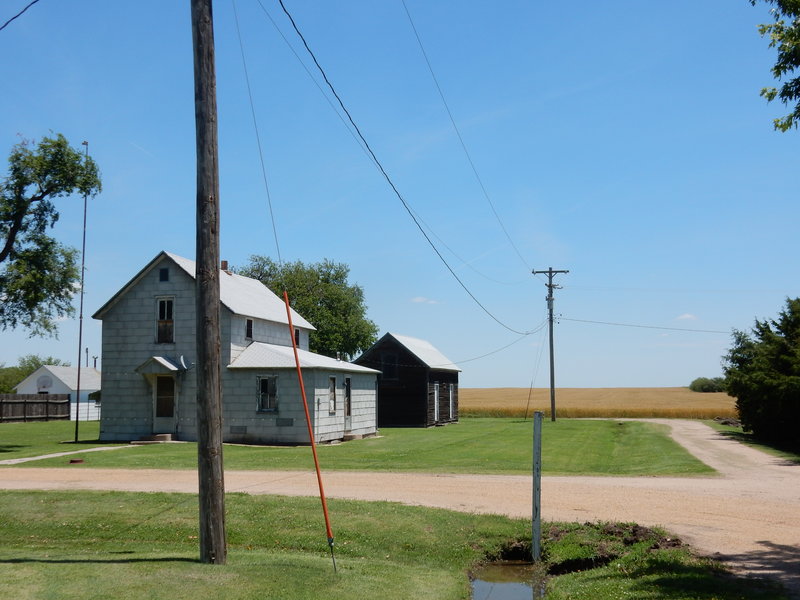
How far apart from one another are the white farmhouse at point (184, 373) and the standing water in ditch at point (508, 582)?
64.6 ft

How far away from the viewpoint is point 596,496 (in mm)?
16219

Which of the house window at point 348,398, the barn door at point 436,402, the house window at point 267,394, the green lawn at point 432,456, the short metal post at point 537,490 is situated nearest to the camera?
the short metal post at point 537,490

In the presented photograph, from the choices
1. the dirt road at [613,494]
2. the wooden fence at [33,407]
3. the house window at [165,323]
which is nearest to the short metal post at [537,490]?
the dirt road at [613,494]

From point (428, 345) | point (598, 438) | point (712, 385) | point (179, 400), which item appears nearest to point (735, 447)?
point (598, 438)

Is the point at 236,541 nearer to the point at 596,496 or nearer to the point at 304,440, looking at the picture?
the point at 596,496

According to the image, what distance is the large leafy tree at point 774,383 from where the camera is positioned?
1132 inches

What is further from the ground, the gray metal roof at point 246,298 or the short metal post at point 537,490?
the gray metal roof at point 246,298

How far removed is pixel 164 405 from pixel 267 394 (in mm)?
4651

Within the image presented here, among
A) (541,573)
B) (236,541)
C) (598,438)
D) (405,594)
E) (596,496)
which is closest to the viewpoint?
(405,594)

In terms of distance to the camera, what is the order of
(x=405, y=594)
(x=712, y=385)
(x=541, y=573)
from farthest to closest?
(x=712, y=385)
(x=541, y=573)
(x=405, y=594)

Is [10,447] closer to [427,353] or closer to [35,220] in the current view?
[35,220]

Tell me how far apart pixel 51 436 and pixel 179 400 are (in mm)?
10225

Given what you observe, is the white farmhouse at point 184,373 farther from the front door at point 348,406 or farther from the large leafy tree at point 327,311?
the large leafy tree at point 327,311

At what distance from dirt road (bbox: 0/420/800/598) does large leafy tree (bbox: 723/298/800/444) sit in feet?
21.2
